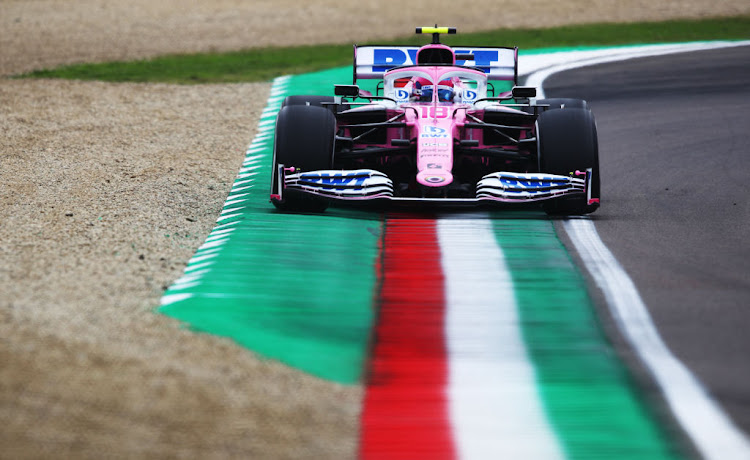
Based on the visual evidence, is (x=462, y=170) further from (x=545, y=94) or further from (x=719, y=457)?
(x=545, y=94)

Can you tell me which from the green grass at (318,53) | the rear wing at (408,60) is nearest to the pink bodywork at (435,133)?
the rear wing at (408,60)

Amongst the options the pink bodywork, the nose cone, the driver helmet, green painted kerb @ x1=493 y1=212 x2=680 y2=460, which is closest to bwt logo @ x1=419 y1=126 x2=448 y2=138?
the pink bodywork

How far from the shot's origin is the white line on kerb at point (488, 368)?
549 centimetres

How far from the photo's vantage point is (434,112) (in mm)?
11445

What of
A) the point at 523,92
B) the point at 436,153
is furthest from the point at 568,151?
the point at 436,153

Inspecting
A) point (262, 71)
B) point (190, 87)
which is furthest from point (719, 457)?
point (262, 71)

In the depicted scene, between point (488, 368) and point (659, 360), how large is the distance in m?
0.99

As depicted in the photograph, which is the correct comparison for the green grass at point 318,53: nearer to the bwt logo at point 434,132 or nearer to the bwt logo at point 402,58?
the bwt logo at point 402,58

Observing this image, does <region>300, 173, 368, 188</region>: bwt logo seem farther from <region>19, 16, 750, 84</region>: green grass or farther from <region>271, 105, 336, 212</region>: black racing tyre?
<region>19, 16, 750, 84</region>: green grass

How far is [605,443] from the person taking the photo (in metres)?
5.48

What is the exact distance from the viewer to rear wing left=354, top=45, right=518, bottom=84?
551 inches

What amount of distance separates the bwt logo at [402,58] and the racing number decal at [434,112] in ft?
8.28

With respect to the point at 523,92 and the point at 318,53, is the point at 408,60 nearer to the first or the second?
the point at 523,92

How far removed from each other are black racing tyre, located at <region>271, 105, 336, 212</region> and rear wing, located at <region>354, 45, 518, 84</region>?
2983 mm
